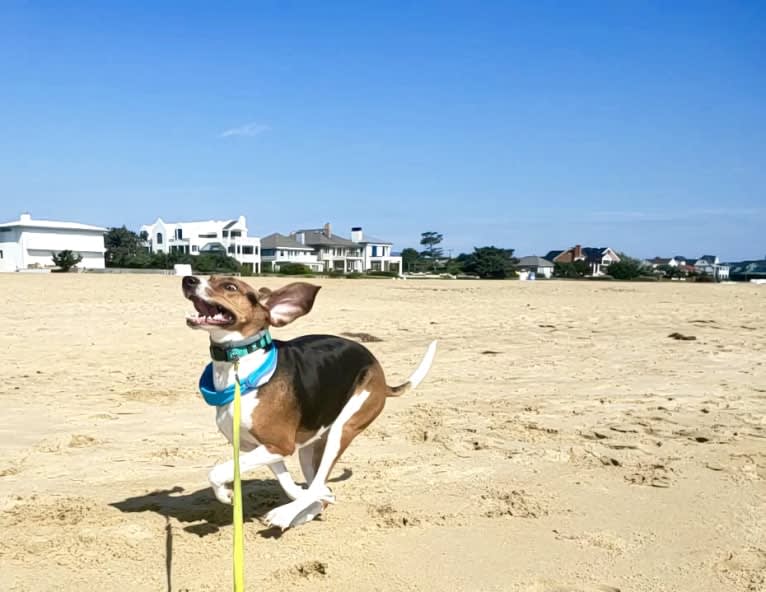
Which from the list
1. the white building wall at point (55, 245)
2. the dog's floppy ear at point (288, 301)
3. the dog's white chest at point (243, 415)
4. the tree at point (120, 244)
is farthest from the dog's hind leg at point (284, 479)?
the tree at point (120, 244)

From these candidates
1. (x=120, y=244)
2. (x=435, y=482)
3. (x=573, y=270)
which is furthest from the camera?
(x=573, y=270)

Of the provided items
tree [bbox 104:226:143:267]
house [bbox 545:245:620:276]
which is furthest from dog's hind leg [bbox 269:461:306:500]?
Result: house [bbox 545:245:620:276]

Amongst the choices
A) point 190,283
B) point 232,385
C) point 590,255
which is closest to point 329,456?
point 232,385

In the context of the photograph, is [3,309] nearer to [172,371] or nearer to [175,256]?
[172,371]

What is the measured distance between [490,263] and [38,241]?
4873cm

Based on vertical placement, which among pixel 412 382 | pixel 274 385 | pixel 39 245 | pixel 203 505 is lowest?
pixel 203 505

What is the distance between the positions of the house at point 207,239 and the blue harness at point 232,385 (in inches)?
3257

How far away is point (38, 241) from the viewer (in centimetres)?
7088

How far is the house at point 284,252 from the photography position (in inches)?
3654

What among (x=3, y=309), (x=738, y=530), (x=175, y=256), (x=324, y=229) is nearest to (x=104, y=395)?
(x=738, y=530)

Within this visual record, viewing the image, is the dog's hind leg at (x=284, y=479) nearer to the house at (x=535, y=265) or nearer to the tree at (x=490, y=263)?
the tree at (x=490, y=263)

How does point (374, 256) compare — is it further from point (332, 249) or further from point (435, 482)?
point (435, 482)

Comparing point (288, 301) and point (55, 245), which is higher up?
point (55, 245)

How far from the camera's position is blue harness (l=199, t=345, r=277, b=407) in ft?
12.4
